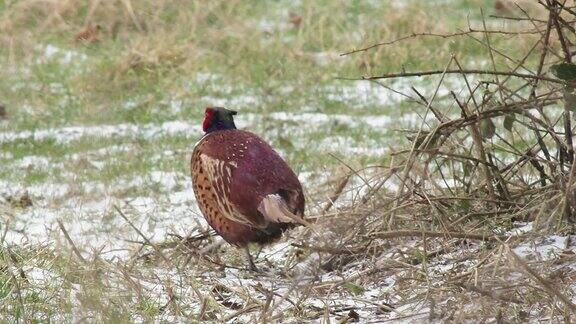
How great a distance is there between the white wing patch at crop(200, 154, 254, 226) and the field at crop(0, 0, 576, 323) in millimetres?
179

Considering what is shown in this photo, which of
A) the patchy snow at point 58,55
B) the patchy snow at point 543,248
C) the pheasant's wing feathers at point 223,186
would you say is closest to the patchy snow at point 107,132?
the patchy snow at point 58,55

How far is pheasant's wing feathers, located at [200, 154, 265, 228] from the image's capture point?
4.63 meters

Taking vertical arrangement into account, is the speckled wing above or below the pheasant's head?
below

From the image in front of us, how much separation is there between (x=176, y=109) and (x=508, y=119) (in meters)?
4.26

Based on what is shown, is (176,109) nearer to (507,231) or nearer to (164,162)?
(164,162)

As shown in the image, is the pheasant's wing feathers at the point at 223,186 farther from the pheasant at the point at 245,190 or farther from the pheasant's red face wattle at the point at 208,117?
the pheasant's red face wattle at the point at 208,117

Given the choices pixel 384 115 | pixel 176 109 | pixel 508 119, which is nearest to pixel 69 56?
pixel 176 109

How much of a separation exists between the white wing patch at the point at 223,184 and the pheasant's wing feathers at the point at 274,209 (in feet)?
0.25

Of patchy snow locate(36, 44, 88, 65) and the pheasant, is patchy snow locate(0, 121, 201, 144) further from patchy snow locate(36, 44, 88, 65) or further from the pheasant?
the pheasant

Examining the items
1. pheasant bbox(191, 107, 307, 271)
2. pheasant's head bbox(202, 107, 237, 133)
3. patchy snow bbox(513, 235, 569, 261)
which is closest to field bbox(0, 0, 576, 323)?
patchy snow bbox(513, 235, 569, 261)

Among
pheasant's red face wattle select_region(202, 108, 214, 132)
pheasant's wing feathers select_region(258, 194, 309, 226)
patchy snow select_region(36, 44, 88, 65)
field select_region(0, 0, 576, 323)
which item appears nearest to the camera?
field select_region(0, 0, 576, 323)

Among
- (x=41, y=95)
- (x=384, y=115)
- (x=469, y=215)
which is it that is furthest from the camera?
(x=41, y=95)

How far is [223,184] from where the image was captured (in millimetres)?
4668

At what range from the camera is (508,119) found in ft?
14.9
